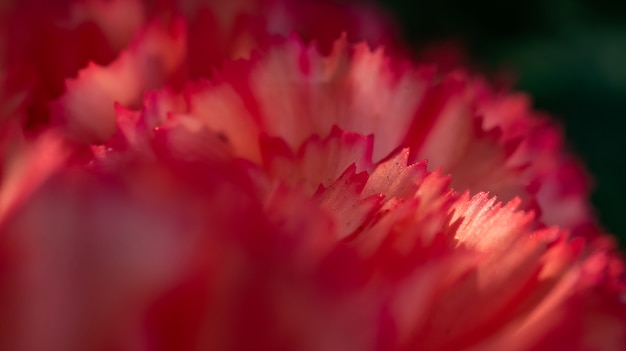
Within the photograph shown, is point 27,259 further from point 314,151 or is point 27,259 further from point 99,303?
point 314,151

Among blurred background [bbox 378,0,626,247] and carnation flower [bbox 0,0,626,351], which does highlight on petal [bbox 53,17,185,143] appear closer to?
carnation flower [bbox 0,0,626,351]

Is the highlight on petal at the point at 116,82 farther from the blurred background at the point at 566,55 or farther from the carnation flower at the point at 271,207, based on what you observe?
the blurred background at the point at 566,55

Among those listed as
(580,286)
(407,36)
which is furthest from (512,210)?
(407,36)

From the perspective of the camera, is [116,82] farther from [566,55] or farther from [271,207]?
[566,55]

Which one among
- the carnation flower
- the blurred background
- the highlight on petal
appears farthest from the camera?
the blurred background

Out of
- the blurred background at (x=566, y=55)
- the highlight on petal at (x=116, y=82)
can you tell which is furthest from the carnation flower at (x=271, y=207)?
the blurred background at (x=566, y=55)

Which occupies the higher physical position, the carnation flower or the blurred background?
the blurred background

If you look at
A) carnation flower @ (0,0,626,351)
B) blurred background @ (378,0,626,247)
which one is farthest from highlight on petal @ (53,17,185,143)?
blurred background @ (378,0,626,247)
